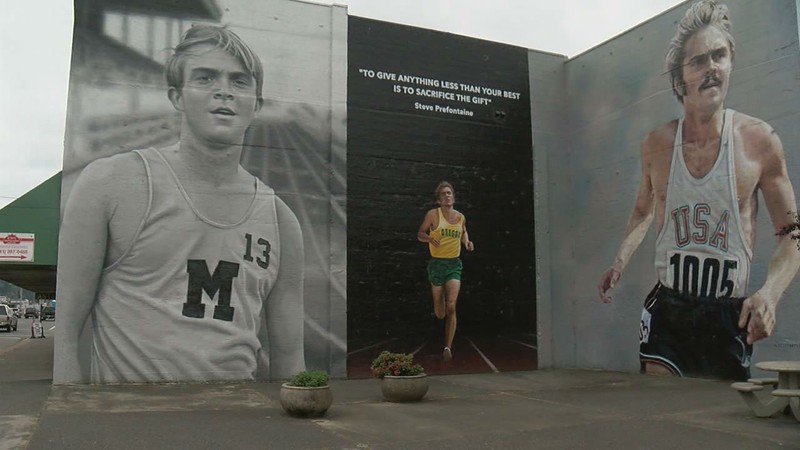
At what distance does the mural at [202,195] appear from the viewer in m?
12.6

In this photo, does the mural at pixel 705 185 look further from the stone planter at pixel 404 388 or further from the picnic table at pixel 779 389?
the stone planter at pixel 404 388

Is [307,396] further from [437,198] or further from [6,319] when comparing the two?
[6,319]

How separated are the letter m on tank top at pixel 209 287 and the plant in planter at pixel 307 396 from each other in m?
4.06

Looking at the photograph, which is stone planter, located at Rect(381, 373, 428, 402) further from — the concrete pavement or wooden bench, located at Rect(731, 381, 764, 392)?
wooden bench, located at Rect(731, 381, 764, 392)

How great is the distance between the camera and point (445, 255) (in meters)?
15.4

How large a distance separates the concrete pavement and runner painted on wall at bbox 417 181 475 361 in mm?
2100

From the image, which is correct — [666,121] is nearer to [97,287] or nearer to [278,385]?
[278,385]

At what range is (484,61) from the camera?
16484 mm

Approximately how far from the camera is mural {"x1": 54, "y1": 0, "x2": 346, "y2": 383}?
12.6 metres

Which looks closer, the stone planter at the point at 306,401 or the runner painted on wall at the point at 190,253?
the stone planter at the point at 306,401

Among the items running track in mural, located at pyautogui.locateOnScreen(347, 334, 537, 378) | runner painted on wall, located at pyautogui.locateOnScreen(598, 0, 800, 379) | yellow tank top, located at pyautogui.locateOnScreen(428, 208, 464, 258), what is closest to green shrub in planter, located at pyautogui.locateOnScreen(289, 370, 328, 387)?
running track in mural, located at pyautogui.locateOnScreen(347, 334, 537, 378)

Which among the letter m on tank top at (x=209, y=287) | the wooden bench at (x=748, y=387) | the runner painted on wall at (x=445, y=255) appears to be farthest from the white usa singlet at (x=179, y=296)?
the wooden bench at (x=748, y=387)

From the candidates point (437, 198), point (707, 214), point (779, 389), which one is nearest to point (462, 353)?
point (437, 198)

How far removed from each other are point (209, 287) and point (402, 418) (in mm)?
5435
